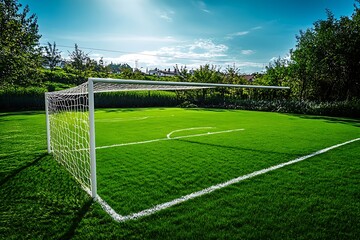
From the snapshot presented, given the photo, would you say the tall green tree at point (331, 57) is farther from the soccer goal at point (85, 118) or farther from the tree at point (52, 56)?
the tree at point (52, 56)

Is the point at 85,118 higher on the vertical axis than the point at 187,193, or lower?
Answer: higher

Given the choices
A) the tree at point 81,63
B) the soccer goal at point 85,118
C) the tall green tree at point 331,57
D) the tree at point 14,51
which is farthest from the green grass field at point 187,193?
the tree at point 81,63

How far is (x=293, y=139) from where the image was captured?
7.36 m

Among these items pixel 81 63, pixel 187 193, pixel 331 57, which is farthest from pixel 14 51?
pixel 331 57

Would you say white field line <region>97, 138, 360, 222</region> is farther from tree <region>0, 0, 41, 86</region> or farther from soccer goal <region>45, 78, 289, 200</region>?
tree <region>0, 0, 41, 86</region>

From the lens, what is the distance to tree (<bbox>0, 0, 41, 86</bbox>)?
17.3 meters

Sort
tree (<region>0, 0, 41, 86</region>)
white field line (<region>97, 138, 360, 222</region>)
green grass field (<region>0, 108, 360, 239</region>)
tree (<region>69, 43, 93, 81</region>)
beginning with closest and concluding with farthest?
green grass field (<region>0, 108, 360, 239</region>) < white field line (<region>97, 138, 360, 222</region>) < tree (<region>0, 0, 41, 86</region>) < tree (<region>69, 43, 93, 81</region>)

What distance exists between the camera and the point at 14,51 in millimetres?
18422

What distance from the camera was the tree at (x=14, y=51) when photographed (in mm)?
17312

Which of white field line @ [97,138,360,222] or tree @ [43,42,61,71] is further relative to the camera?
tree @ [43,42,61,71]

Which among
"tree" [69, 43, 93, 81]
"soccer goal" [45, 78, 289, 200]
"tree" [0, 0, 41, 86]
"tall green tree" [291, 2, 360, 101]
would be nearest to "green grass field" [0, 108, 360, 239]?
"soccer goal" [45, 78, 289, 200]

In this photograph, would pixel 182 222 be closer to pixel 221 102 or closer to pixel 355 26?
pixel 355 26

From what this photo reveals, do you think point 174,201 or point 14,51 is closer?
point 174,201

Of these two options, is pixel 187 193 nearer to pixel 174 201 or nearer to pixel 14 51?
pixel 174 201
